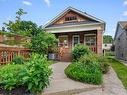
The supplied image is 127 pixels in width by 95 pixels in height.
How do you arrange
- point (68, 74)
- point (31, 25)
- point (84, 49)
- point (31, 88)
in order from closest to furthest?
1. point (31, 88)
2. point (68, 74)
3. point (84, 49)
4. point (31, 25)

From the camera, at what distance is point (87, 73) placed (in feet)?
33.8

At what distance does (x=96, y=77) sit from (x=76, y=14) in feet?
52.4

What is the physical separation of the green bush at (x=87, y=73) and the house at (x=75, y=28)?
1031 cm

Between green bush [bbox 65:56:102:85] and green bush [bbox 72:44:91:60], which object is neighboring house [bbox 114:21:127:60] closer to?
green bush [bbox 72:44:91:60]

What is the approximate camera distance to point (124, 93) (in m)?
8.85

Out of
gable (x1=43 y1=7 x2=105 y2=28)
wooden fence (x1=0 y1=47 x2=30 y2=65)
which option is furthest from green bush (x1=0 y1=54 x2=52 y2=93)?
gable (x1=43 y1=7 x2=105 y2=28)

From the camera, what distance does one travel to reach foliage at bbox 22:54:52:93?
7.53 meters

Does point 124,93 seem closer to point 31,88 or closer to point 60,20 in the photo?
point 31,88

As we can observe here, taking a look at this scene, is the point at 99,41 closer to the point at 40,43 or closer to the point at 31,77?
the point at 40,43

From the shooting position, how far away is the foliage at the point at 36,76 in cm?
753

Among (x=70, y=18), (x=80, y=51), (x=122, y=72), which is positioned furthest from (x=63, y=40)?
(x=122, y=72)

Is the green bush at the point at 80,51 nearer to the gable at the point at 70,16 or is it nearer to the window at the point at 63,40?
the gable at the point at 70,16

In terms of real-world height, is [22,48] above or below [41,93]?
above

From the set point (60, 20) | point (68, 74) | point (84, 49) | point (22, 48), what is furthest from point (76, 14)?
point (68, 74)
